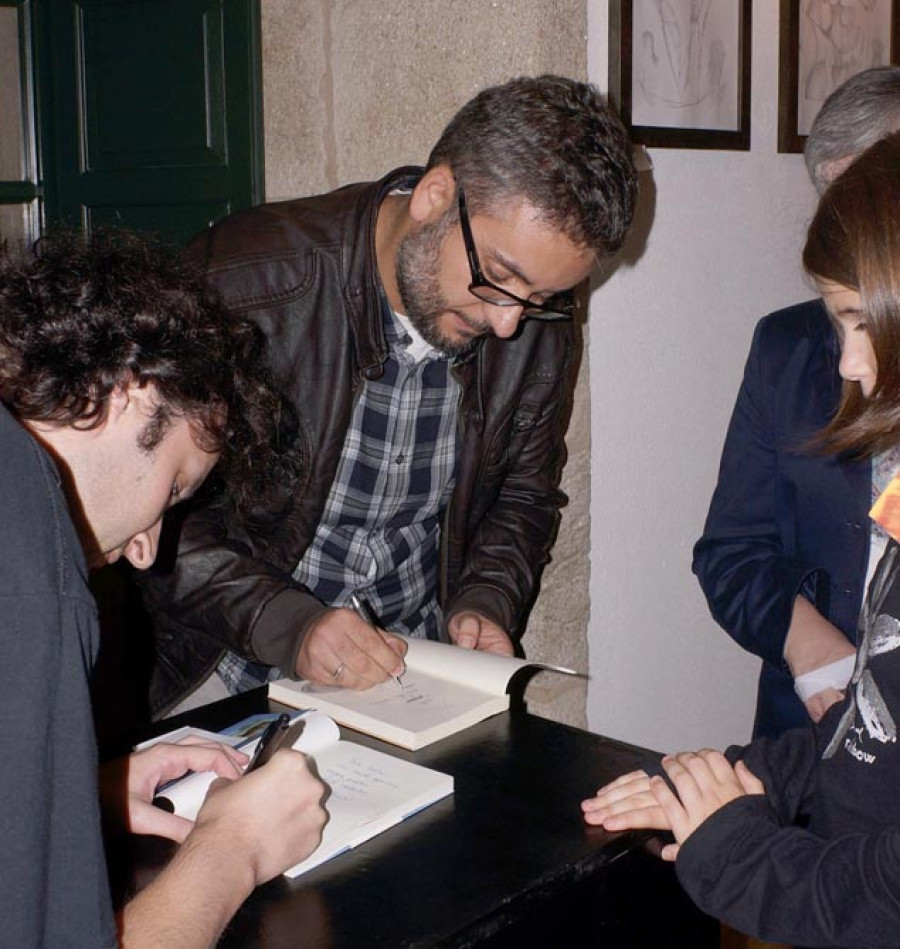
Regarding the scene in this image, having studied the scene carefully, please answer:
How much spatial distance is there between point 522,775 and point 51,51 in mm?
2619

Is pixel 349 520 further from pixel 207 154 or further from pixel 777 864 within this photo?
pixel 207 154

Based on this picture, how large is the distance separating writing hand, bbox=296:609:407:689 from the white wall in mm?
1038

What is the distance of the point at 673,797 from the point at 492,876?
258 millimetres

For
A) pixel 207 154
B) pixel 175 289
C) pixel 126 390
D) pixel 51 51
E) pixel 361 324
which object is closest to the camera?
pixel 126 390

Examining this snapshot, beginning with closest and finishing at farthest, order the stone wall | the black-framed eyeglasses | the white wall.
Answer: the black-framed eyeglasses < the stone wall < the white wall

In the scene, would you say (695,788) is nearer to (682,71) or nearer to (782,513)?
(782,513)

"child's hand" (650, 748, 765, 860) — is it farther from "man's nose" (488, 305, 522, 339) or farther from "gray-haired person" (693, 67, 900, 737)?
"man's nose" (488, 305, 522, 339)

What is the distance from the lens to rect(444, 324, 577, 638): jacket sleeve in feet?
7.27

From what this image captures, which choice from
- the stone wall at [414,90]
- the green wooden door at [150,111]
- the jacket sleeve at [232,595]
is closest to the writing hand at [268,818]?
the jacket sleeve at [232,595]

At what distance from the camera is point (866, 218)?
137cm

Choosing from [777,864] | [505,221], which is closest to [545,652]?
[505,221]

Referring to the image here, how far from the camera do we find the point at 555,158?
6.23 ft

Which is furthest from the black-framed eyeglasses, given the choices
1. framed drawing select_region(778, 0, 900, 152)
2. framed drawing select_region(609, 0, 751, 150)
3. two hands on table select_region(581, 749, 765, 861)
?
framed drawing select_region(778, 0, 900, 152)

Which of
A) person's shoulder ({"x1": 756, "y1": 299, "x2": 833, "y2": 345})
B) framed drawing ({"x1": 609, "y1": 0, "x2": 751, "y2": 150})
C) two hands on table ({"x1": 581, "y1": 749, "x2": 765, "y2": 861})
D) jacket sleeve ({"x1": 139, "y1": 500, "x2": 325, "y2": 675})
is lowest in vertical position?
two hands on table ({"x1": 581, "y1": 749, "x2": 765, "y2": 861})
